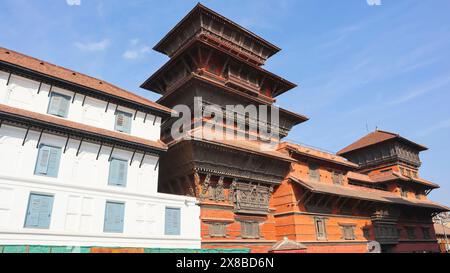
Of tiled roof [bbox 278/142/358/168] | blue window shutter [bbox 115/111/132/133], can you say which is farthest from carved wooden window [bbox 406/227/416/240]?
blue window shutter [bbox 115/111/132/133]

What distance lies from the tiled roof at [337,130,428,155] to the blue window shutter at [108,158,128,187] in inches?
1422

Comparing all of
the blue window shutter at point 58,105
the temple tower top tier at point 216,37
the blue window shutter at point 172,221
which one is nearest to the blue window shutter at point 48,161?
the blue window shutter at point 58,105

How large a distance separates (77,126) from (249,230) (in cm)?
1249

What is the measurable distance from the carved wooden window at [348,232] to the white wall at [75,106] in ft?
57.1

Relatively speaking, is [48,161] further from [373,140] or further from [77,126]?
[373,140]

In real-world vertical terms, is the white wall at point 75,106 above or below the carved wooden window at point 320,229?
above

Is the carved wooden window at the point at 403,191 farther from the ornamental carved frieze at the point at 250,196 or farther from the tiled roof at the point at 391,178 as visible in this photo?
the ornamental carved frieze at the point at 250,196

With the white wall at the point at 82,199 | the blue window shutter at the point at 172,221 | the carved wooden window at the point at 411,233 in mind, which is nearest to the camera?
the white wall at the point at 82,199

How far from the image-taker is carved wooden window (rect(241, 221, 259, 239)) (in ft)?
66.6

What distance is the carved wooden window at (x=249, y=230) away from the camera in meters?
20.3

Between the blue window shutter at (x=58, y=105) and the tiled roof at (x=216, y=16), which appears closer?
the blue window shutter at (x=58, y=105)

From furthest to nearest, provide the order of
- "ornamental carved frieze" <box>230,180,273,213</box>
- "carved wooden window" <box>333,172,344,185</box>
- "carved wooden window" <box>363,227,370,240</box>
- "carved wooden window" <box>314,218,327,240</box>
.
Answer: "carved wooden window" <box>333,172,344,185</box>
"carved wooden window" <box>363,227,370,240</box>
"carved wooden window" <box>314,218,327,240</box>
"ornamental carved frieze" <box>230,180,273,213</box>

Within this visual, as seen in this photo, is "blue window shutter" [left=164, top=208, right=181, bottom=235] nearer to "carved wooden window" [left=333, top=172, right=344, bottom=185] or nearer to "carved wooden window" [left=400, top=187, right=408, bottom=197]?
"carved wooden window" [left=333, top=172, right=344, bottom=185]

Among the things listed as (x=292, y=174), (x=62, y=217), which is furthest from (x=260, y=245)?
(x=62, y=217)
